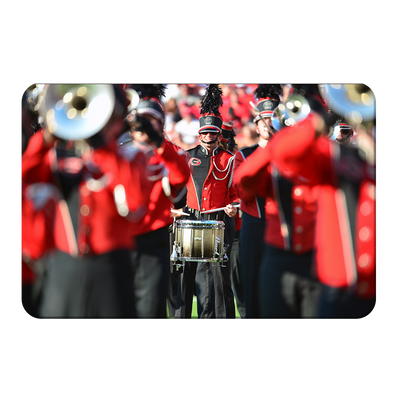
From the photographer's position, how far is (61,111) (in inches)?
107

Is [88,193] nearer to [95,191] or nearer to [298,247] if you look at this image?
[95,191]

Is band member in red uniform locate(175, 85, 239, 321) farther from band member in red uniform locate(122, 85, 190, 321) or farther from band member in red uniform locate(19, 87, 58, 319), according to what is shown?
band member in red uniform locate(19, 87, 58, 319)

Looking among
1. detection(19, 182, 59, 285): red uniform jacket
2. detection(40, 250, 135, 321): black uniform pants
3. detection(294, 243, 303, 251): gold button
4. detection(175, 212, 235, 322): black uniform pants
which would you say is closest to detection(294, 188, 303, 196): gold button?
detection(294, 243, 303, 251): gold button

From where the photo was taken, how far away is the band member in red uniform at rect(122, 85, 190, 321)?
2758 millimetres

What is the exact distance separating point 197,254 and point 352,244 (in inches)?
39.5

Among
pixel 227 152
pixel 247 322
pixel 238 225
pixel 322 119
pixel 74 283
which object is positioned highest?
pixel 322 119

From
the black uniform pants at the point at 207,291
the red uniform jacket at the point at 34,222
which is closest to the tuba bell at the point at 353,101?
the black uniform pants at the point at 207,291

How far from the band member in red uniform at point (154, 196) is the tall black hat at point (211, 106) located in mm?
262

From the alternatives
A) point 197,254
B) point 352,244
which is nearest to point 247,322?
point 197,254

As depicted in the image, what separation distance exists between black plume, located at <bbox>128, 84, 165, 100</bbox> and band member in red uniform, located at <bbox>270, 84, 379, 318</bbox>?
32.1 inches

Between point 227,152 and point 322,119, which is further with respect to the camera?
point 227,152

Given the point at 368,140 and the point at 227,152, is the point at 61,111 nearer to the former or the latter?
the point at 227,152

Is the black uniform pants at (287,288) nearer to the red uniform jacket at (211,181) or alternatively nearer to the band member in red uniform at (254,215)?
the band member in red uniform at (254,215)

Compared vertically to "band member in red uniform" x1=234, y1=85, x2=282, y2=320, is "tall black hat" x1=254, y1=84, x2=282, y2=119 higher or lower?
higher
